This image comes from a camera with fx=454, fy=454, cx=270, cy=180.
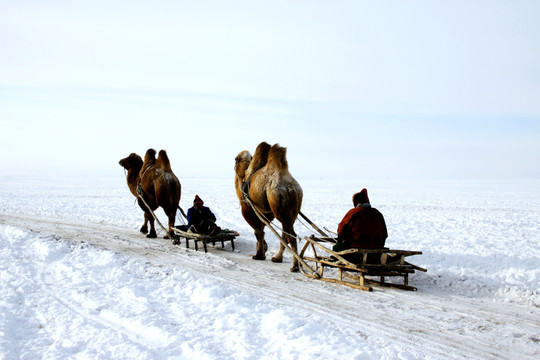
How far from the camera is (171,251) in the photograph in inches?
460

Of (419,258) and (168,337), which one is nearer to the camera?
(168,337)

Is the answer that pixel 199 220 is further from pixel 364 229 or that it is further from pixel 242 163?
pixel 364 229

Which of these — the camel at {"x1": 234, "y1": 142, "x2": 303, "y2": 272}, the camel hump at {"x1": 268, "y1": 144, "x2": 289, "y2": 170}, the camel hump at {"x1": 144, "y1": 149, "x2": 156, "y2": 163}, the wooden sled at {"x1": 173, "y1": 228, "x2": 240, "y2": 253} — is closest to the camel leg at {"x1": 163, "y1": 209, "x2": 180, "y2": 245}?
the wooden sled at {"x1": 173, "y1": 228, "x2": 240, "y2": 253}

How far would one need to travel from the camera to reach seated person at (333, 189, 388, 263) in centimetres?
833

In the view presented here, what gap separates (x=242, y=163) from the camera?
1257 cm

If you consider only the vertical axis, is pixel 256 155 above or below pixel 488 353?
above

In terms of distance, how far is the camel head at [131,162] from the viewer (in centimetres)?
1597

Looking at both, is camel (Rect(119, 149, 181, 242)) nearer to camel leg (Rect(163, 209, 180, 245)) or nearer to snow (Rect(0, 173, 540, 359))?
camel leg (Rect(163, 209, 180, 245))

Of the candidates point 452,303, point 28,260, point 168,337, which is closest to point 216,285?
point 168,337

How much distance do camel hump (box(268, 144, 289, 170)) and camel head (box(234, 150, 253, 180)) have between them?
1886 millimetres

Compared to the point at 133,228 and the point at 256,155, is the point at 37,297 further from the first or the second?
the point at 133,228

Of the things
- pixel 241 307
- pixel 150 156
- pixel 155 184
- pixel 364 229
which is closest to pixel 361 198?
pixel 364 229

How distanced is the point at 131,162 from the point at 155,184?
8.70 feet

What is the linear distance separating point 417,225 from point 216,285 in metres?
11.7
